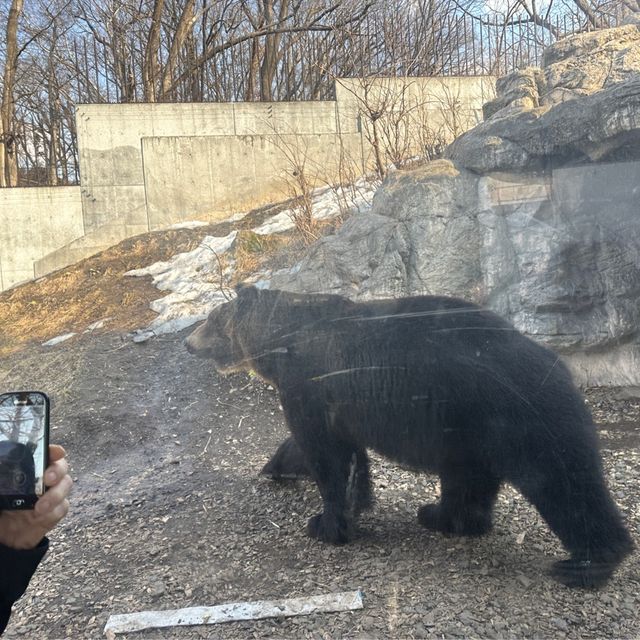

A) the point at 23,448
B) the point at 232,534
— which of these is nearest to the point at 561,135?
the point at 232,534

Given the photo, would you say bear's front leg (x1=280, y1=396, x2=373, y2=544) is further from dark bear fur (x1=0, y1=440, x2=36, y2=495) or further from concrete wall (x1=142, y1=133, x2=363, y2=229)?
concrete wall (x1=142, y1=133, x2=363, y2=229)

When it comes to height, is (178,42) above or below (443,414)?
above

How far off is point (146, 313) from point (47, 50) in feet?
23.4

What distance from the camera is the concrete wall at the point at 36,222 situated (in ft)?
22.5

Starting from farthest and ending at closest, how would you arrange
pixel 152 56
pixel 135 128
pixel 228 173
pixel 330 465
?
pixel 152 56 → pixel 135 128 → pixel 228 173 → pixel 330 465

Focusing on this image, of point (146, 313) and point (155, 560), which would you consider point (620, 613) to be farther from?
point (146, 313)

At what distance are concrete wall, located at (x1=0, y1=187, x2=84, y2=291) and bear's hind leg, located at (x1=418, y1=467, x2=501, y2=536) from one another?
197 inches

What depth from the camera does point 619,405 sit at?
2414 mm

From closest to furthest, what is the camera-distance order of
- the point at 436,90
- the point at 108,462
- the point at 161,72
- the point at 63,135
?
the point at 108,462
the point at 436,90
the point at 63,135
the point at 161,72

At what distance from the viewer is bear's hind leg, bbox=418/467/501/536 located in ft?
8.05

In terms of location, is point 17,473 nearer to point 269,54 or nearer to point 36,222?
point 36,222

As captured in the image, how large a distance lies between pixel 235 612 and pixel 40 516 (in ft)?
3.71

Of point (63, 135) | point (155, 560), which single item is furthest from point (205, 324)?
point (63, 135)

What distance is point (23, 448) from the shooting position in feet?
4.18
